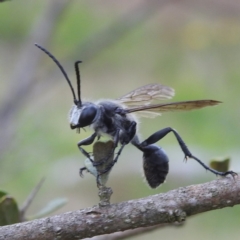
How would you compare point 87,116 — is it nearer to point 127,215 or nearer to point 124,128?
point 124,128

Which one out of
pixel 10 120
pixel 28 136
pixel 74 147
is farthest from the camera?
pixel 74 147

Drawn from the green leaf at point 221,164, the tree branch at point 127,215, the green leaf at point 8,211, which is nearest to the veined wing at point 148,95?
the green leaf at point 221,164

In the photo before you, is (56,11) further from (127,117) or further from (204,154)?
(204,154)

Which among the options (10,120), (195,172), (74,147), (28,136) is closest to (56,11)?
(10,120)

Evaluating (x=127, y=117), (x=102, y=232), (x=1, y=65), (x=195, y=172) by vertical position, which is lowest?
(x=195, y=172)

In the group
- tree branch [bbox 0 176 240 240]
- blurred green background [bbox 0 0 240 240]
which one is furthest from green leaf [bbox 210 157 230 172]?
blurred green background [bbox 0 0 240 240]

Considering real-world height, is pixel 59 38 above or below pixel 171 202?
above
